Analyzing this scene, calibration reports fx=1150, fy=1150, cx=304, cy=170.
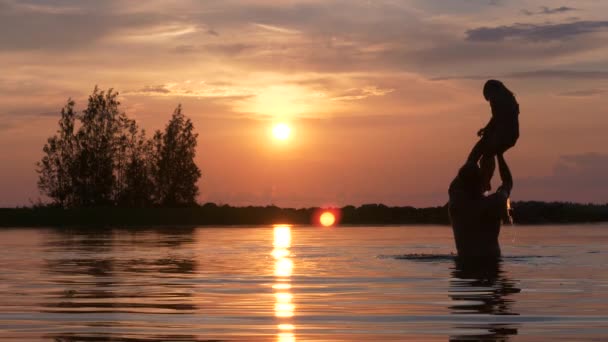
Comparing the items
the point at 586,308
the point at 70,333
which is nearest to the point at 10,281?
the point at 70,333

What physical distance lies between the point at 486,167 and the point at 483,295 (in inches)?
418

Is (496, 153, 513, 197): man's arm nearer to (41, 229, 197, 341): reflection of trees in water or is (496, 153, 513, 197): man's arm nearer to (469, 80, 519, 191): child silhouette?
(469, 80, 519, 191): child silhouette

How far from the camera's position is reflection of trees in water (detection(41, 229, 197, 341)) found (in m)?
18.3

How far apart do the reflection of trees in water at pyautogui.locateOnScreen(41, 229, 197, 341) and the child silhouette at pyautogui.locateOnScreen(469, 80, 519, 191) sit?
8.23 meters

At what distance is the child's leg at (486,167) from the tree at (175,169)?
3431 inches

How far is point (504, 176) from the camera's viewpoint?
31094 mm

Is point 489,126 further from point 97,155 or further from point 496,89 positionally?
point 97,155

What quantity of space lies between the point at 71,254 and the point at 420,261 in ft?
44.1

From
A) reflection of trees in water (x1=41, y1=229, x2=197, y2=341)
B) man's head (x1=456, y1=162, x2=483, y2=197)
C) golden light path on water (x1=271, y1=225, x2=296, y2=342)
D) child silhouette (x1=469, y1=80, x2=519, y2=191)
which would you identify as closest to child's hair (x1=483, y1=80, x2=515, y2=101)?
child silhouette (x1=469, y1=80, x2=519, y2=191)

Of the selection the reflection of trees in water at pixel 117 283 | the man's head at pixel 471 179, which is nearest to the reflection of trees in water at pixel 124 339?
the reflection of trees in water at pixel 117 283

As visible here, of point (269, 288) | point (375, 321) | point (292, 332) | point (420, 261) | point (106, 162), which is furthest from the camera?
point (106, 162)

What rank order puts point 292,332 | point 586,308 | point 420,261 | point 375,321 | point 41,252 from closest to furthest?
1. point 292,332
2. point 375,321
3. point 586,308
4. point 420,261
5. point 41,252

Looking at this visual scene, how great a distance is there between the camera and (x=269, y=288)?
2305cm

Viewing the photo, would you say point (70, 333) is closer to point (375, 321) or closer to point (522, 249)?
point (375, 321)
